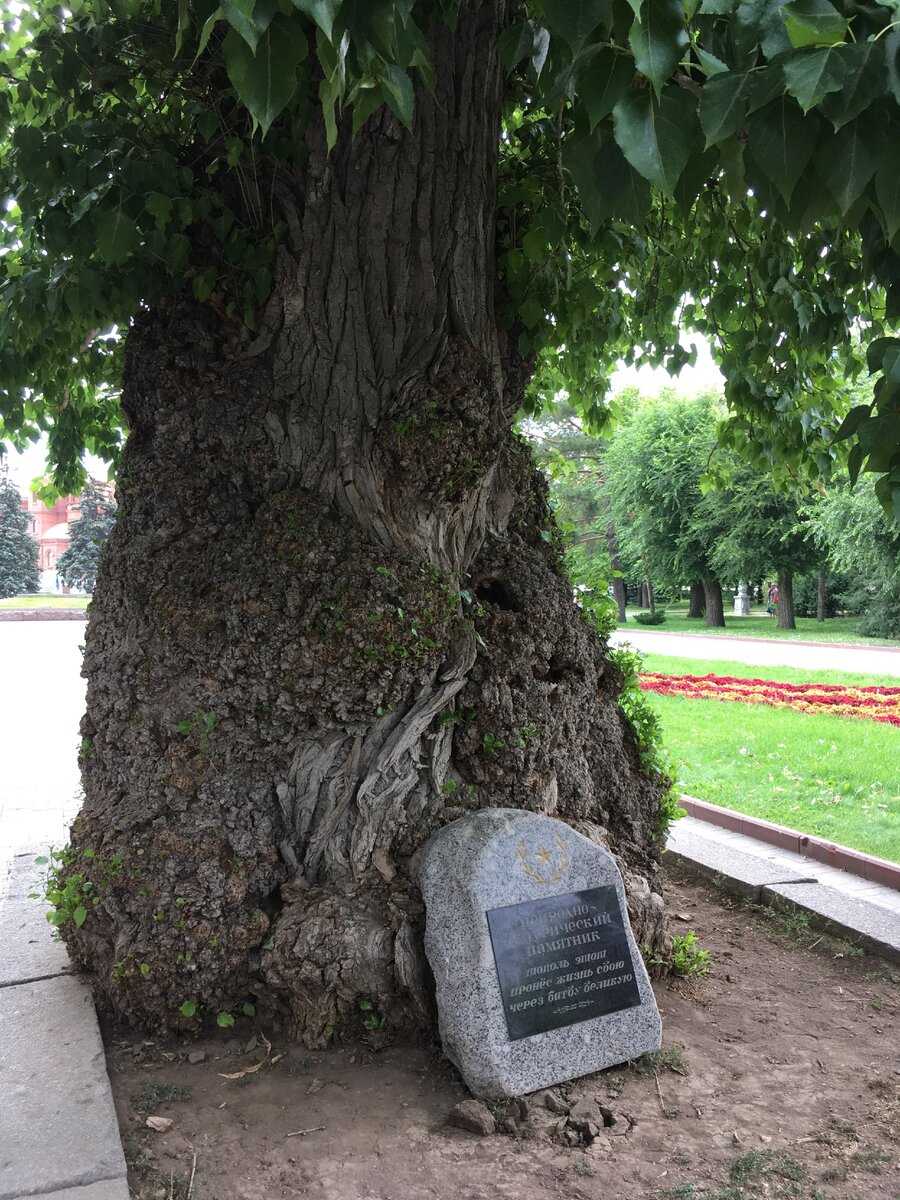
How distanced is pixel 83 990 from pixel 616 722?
102 inches

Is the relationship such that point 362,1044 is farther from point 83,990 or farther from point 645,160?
point 645,160

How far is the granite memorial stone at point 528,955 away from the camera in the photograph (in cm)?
322

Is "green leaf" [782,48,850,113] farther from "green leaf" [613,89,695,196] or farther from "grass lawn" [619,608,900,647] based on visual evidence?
"grass lawn" [619,608,900,647]

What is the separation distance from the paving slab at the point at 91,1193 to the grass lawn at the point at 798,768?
15.2 ft

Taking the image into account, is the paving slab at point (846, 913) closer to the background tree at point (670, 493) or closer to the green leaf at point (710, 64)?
the green leaf at point (710, 64)

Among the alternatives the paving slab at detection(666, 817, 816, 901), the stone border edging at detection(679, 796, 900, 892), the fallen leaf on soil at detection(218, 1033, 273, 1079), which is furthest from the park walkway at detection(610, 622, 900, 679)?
the fallen leaf on soil at detection(218, 1033, 273, 1079)

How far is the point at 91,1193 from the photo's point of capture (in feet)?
8.33

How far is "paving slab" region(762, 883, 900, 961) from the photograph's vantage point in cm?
442

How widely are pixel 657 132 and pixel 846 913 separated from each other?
419cm

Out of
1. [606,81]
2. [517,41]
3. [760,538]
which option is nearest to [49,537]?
[760,538]

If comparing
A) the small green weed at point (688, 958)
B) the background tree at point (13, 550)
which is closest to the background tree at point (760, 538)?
the small green weed at point (688, 958)

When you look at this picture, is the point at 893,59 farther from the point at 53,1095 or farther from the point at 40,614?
the point at 40,614

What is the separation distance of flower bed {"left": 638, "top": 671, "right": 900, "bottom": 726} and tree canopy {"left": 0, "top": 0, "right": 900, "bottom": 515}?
592 centimetres

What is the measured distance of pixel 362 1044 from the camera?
3459 mm
